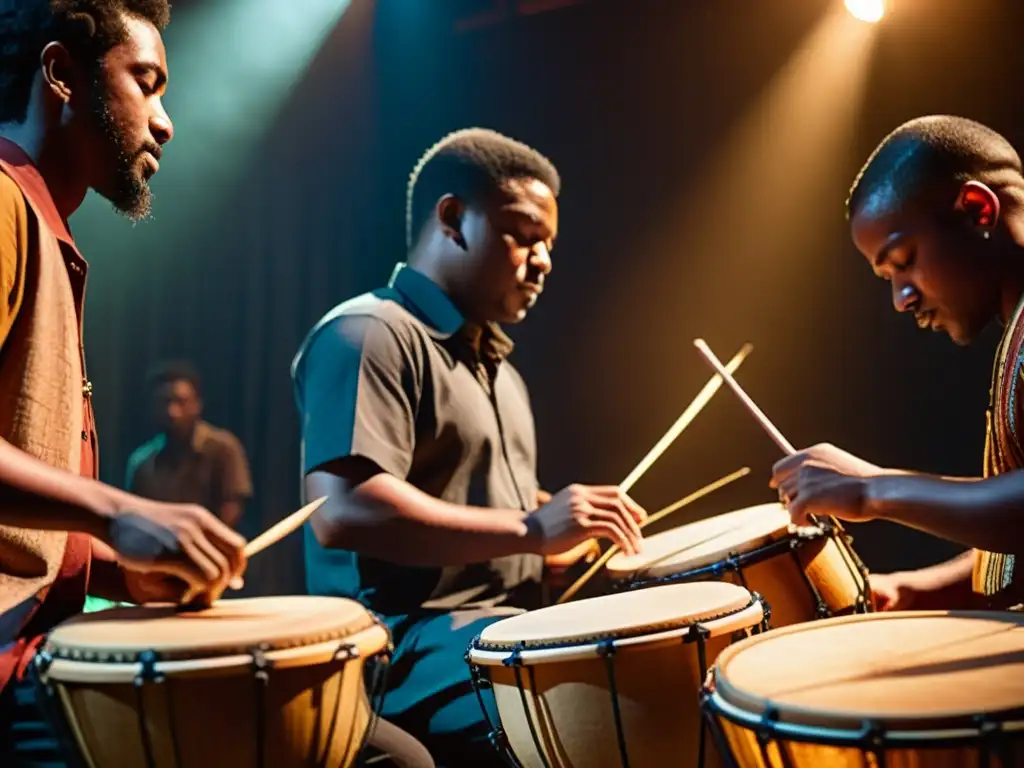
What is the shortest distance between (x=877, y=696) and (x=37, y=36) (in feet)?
6.03

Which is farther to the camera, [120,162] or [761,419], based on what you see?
[761,419]

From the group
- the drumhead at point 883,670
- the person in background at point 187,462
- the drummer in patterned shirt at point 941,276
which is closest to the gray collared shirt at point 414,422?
the drummer in patterned shirt at point 941,276

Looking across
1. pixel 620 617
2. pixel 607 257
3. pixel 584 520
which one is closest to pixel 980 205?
pixel 584 520

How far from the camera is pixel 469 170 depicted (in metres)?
2.81

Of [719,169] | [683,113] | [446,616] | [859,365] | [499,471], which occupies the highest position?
[683,113]

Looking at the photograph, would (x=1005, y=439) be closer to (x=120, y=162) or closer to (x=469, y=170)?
(x=469, y=170)

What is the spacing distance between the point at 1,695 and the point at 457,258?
5.32 ft

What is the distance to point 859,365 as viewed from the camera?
4297 mm

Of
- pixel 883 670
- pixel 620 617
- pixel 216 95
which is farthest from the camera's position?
pixel 216 95

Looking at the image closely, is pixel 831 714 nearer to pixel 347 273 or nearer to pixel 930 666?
pixel 930 666

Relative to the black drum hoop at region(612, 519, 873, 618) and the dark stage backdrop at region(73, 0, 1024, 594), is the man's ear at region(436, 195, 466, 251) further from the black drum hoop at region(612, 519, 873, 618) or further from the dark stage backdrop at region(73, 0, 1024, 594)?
the dark stage backdrop at region(73, 0, 1024, 594)

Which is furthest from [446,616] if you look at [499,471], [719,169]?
[719,169]

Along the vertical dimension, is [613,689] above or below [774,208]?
below

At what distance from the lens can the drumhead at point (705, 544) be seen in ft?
7.07
